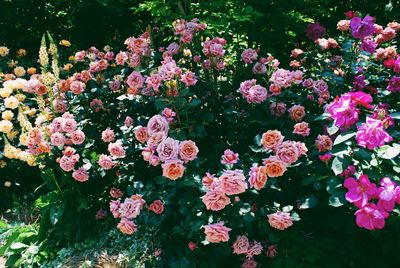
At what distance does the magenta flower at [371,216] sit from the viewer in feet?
6.49

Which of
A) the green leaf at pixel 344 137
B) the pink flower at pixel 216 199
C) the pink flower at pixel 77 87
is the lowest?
the pink flower at pixel 77 87

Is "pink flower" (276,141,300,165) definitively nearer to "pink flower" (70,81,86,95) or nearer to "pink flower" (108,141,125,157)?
"pink flower" (108,141,125,157)

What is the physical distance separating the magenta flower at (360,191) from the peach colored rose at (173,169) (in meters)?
0.82

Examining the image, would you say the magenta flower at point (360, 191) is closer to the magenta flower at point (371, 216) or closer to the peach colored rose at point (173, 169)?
the magenta flower at point (371, 216)

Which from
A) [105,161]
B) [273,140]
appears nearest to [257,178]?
[273,140]

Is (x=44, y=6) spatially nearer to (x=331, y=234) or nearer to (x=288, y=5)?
(x=288, y=5)

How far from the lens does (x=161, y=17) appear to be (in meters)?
4.76

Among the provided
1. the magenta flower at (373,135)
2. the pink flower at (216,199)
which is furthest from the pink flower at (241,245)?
the magenta flower at (373,135)

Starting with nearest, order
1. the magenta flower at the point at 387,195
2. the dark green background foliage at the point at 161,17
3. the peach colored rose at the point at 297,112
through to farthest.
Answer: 1. the magenta flower at the point at 387,195
2. the peach colored rose at the point at 297,112
3. the dark green background foliage at the point at 161,17

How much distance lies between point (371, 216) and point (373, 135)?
36 centimetres

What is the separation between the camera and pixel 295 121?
108 inches

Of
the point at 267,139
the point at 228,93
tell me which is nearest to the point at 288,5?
the point at 228,93

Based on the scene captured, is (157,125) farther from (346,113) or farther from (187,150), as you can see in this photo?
(346,113)

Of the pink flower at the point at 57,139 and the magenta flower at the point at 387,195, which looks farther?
the pink flower at the point at 57,139
